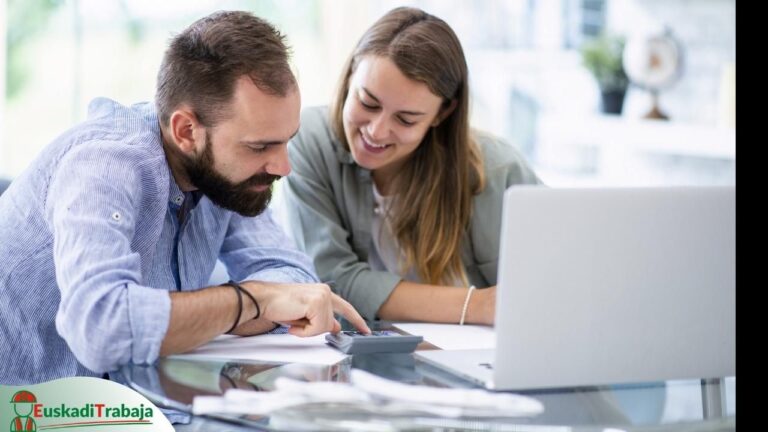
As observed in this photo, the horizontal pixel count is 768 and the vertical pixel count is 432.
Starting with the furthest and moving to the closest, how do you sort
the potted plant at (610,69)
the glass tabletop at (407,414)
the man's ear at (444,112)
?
the potted plant at (610,69) → the man's ear at (444,112) → the glass tabletop at (407,414)

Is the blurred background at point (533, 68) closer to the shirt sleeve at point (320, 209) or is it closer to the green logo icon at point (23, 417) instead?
the shirt sleeve at point (320, 209)

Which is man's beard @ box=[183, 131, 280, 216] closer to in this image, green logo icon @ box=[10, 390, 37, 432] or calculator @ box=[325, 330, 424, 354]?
calculator @ box=[325, 330, 424, 354]

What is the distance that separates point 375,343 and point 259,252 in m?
0.44

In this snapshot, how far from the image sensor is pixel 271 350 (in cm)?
144

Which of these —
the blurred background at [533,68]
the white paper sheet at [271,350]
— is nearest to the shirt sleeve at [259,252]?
the white paper sheet at [271,350]

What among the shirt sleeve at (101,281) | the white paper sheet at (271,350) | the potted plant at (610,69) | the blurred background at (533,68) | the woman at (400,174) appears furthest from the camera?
the potted plant at (610,69)

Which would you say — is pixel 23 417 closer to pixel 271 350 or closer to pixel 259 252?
pixel 271 350

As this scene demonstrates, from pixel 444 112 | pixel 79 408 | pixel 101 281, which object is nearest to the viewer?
pixel 101 281

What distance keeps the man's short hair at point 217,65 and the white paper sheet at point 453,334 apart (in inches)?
18.3

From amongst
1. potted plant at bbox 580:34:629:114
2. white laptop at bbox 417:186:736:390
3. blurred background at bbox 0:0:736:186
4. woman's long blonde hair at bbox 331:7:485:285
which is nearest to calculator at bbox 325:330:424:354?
white laptop at bbox 417:186:736:390

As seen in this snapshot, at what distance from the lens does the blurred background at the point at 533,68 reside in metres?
4.54

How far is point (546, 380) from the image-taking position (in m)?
1.20

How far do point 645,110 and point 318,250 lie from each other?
Result: 2.98 meters

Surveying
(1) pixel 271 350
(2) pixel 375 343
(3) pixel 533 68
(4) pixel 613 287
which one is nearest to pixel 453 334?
(2) pixel 375 343
